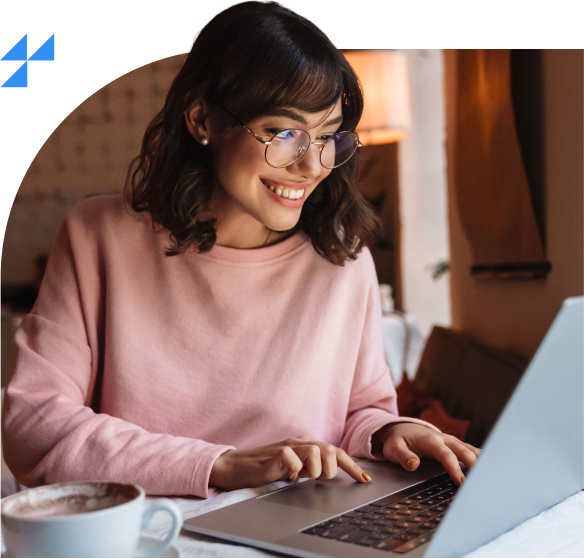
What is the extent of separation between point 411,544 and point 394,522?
0.05 metres

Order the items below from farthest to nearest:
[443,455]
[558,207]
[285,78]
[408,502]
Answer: [558,207], [285,78], [443,455], [408,502]

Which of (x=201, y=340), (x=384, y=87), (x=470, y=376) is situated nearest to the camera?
(x=201, y=340)

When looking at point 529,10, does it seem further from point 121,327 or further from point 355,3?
point 121,327

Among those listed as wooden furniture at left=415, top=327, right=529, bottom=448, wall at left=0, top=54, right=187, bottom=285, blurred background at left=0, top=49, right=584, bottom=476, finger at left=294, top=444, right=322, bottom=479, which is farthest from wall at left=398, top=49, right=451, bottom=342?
finger at left=294, top=444, right=322, bottom=479

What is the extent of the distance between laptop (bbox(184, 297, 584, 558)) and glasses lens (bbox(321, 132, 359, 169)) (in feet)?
1.62

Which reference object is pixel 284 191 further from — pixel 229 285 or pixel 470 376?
pixel 470 376

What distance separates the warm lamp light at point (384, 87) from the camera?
3.19 metres

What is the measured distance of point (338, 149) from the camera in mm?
1001

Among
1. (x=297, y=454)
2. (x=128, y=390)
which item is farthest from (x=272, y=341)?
(x=297, y=454)

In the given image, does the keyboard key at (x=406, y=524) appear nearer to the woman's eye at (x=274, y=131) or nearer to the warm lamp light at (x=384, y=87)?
the woman's eye at (x=274, y=131)

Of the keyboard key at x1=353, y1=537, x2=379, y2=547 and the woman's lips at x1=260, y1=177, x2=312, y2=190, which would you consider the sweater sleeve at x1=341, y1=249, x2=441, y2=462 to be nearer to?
the woman's lips at x1=260, y1=177, x2=312, y2=190

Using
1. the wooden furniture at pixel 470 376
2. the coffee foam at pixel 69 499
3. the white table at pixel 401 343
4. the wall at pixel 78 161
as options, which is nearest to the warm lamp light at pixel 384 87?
the white table at pixel 401 343

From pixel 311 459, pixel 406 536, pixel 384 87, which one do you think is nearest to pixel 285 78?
pixel 311 459

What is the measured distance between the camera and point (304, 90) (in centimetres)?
90
